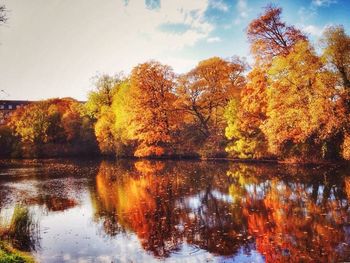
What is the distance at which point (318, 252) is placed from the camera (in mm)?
10492

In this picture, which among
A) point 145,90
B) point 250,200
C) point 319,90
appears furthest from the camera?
point 145,90

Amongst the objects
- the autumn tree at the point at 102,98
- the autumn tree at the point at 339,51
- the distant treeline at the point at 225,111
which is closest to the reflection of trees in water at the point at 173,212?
the distant treeline at the point at 225,111

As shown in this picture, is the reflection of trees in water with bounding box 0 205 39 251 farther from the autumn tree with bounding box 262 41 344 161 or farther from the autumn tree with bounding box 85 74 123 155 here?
the autumn tree with bounding box 85 74 123 155

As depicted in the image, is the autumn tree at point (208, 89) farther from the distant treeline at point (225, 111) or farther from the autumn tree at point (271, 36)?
the autumn tree at point (271, 36)

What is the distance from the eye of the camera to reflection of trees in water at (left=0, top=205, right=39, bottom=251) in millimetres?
13312

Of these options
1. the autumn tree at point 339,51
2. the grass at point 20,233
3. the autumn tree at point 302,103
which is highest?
the autumn tree at point 339,51

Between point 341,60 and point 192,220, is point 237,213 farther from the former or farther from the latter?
point 341,60

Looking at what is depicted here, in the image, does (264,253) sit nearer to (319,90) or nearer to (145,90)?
(319,90)

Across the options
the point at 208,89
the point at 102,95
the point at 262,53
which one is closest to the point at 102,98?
the point at 102,95

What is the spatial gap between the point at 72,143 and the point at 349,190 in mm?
57460

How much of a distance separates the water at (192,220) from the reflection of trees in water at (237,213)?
0.03m

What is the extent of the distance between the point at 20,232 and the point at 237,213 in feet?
31.6

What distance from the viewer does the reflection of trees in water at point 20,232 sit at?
43.7 feet

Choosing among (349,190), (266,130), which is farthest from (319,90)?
(349,190)
